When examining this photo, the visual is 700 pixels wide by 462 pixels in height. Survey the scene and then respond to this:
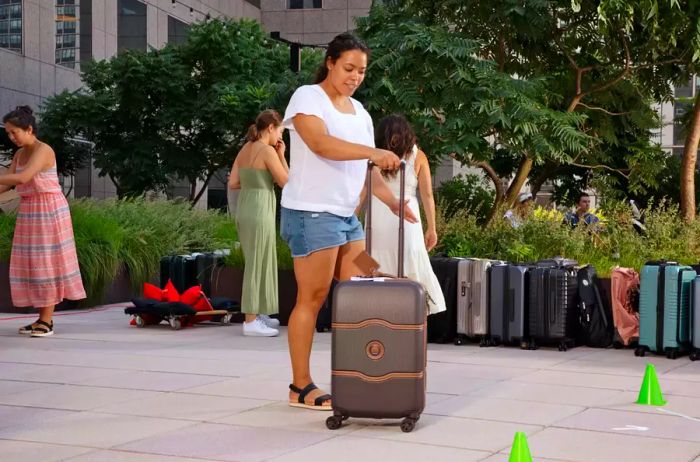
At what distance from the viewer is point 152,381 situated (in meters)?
7.52

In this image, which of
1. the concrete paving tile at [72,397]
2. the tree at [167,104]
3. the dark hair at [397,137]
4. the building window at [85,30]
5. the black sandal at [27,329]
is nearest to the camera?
the concrete paving tile at [72,397]

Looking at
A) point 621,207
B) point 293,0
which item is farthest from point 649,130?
point 293,0

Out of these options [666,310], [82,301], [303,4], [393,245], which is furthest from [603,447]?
[303,4]

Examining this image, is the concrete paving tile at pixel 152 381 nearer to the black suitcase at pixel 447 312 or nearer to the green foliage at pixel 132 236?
the black suitcase at pixel 447 312

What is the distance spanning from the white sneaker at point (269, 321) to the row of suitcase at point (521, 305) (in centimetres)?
154

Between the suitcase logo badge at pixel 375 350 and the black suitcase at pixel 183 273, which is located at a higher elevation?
the suitcase logo badge at pixel 375 350

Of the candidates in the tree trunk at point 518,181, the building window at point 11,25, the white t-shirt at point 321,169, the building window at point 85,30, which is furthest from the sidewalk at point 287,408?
the building window at point 85,30

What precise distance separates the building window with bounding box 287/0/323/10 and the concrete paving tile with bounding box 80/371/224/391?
43326 mm

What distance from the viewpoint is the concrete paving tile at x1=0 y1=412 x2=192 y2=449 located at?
5.57 metres

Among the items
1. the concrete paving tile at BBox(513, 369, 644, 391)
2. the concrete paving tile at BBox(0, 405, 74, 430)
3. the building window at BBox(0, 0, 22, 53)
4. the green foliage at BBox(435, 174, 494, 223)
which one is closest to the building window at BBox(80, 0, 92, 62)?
the building window at BBox(0, 0, 22, 53)

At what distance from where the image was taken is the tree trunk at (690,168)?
1805 cm

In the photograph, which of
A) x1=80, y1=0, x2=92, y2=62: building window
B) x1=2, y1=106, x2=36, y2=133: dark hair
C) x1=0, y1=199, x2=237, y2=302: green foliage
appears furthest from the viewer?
x1=80, y1=0, x2=92, y2=62: building window

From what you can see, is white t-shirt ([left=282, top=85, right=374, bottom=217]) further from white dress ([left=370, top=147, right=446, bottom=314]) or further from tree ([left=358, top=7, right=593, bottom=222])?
tree ([left=358, top=7, right=593, bottom=222])

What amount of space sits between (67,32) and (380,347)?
3164 centimetres
